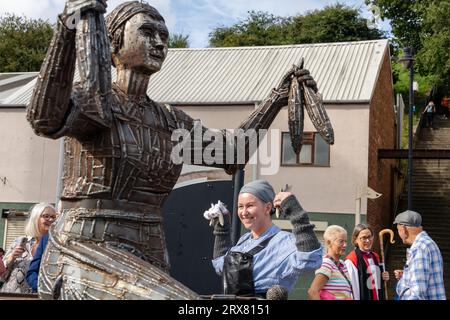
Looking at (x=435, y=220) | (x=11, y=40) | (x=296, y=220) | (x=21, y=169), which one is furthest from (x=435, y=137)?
(x=296, y=220)

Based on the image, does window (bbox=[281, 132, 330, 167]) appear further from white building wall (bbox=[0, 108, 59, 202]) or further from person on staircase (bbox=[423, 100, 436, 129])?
person on staircase (bbox=[423, 100, 436, 129])

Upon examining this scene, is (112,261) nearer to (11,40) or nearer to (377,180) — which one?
(377,180)

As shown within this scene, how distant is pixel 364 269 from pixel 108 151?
3.36m

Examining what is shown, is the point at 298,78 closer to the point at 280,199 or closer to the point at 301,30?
the point at 280,199

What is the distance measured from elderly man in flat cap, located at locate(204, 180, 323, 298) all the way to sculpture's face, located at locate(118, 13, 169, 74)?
2.94ft

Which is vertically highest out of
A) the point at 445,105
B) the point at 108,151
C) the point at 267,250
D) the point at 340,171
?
the point at 445,105

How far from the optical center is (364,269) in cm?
596

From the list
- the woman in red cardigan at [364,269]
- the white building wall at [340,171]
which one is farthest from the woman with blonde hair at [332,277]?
the white building wall at [340,171]

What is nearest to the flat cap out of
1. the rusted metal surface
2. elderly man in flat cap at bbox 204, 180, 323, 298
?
elderly man in flat cap at bbox 204, 180, 323, 298

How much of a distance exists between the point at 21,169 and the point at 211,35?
2644cm

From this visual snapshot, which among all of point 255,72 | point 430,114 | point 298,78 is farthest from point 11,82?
point 298,78

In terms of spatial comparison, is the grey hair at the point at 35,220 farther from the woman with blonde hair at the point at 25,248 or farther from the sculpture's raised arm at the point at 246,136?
the sculpture's raised arm at the point at 246,136

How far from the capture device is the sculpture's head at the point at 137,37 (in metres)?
3.42

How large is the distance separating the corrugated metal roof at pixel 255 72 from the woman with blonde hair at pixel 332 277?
523 inches
